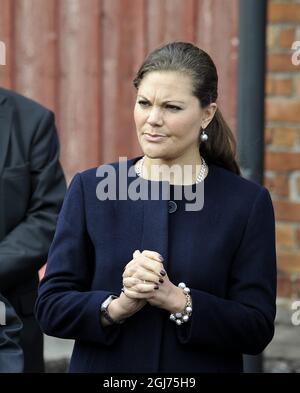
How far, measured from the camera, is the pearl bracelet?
294 centimetres

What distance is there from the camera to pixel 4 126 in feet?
13.2

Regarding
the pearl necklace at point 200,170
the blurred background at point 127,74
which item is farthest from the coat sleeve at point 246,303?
A: the blurred background at point 127,74

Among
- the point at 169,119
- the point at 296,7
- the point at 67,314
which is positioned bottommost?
the point at 67,314

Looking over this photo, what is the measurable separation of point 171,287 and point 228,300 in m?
0.20

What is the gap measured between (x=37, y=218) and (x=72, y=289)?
95 cm

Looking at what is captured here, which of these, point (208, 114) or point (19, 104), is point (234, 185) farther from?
point (19, 104)

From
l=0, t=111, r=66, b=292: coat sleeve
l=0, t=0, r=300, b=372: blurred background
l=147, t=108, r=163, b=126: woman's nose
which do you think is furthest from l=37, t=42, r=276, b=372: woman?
l=0, t=0, r=300, b=372: blurred background

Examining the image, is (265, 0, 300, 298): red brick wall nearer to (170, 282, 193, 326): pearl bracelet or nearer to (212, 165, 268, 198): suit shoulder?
(212, 165, 268, 198): suit shoulder

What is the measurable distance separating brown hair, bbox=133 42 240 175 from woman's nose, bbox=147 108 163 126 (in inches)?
5.1

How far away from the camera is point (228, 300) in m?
3.00

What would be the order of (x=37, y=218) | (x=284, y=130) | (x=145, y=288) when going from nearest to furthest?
1. (x=145, y=288)
2. (x=37, y=218)
3. (x=284, y=130)

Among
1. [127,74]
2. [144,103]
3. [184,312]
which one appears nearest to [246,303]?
[184,312]

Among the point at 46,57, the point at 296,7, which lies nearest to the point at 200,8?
the point at 296,7

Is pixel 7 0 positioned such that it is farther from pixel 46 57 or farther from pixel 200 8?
pixel 200 8
